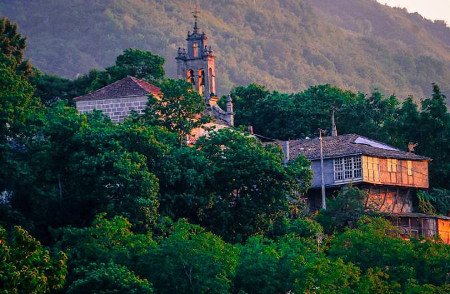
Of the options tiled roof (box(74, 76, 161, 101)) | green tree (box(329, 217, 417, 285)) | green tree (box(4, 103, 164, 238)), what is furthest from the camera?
tiled roof (box(74, 76, 161, 101))

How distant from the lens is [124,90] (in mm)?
69375

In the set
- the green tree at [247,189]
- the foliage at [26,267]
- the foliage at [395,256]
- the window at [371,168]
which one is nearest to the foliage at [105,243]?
the foliage at [26,267]

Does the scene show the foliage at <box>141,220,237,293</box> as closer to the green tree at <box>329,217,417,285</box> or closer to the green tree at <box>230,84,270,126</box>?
the green tree at <box>329,217,417,285</box>

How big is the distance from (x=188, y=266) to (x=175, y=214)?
8.24 m

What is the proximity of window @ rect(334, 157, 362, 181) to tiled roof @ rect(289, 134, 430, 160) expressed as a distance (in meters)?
0.36

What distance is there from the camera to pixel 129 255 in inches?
1880

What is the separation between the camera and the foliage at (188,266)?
47219 millimetres

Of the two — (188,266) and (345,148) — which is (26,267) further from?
(345,148)

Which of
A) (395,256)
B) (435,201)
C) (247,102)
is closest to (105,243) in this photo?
(395,256)

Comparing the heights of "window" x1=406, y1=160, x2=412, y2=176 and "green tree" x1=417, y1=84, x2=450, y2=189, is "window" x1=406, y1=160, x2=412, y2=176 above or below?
below

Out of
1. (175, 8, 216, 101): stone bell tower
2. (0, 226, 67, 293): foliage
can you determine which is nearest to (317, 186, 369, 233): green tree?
(175, 8, 216, 101): stone bell tower

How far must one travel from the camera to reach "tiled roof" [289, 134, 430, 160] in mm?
68562

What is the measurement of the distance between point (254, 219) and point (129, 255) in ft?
33.2

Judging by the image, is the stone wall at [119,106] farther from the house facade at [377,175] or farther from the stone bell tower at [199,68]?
the stone bell tower at [199,68]
